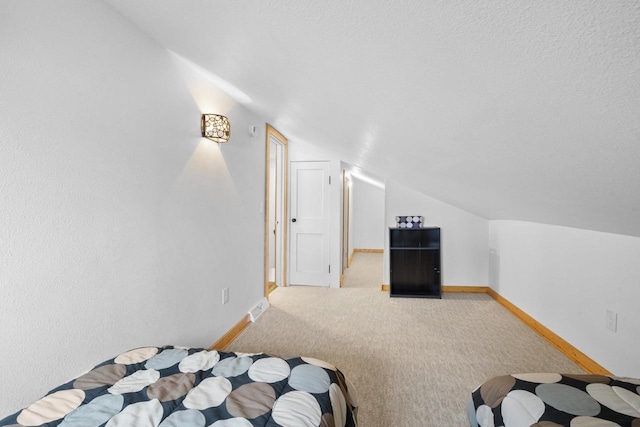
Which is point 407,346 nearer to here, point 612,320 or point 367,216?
point 612,320

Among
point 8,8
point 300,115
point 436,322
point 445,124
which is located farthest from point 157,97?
point 436,322

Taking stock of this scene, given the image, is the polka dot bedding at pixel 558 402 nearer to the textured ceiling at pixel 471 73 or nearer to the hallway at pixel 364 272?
the textured ceiling at pixel 471 73

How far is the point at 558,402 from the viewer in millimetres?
1082

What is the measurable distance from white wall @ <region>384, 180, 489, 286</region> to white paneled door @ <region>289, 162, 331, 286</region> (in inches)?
33.4

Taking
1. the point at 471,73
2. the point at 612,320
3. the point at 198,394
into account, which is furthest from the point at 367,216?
the point at 471,73

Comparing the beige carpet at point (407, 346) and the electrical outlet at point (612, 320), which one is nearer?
the beige carpet at point (407, 346)

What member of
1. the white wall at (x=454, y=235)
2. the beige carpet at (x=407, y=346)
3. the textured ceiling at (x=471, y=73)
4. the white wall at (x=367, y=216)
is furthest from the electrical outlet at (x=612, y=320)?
the white wall at (x=367, y=216)

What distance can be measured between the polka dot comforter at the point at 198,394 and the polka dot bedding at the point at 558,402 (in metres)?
0.55

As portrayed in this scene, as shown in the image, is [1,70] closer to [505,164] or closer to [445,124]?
[445,124]

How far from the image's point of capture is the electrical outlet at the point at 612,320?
1.96 metres

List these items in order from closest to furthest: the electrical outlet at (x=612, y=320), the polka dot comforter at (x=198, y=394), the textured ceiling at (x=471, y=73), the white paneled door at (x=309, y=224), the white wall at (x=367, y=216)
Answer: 1. the textured ceiling at (x=471, y=73)
2. the polka dot comforter at (x=198, y=394)
3. the electrical outlet at (x=612, y=320)
4. the white paneled door at (x=309, y=224)
5. the white wall at (x=367, y=216)

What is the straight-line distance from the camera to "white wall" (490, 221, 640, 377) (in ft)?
6.17

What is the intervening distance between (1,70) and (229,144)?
5.35ft

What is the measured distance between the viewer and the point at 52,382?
1203 millimetres
